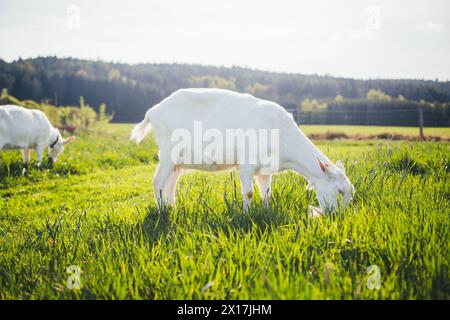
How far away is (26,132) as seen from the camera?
10391 millimetres

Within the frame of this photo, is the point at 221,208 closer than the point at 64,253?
No

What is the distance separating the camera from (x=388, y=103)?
1724 inches

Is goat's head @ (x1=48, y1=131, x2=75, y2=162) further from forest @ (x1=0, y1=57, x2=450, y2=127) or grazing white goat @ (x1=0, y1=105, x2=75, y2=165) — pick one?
forest @ (x1=0, y1=57, x2=450, y2=127)

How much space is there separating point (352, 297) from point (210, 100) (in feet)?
10.8

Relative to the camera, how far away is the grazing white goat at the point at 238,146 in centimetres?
417

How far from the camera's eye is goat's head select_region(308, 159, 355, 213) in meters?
3.97

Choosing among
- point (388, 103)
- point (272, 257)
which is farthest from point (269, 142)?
point (388, 103)

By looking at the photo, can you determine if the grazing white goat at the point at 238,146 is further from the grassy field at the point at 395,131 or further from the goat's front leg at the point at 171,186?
the grassy field at the point at 395,131

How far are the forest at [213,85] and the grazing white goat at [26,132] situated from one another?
23.3 metres

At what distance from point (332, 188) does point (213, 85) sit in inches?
2993

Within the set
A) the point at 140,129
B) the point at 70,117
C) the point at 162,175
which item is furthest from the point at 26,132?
the point at 70,117

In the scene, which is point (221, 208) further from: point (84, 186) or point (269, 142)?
point (84, 186)

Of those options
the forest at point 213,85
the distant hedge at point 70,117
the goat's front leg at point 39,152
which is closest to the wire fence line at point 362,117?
the forest at point 213,85

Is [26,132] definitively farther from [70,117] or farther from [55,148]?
[70,117]
